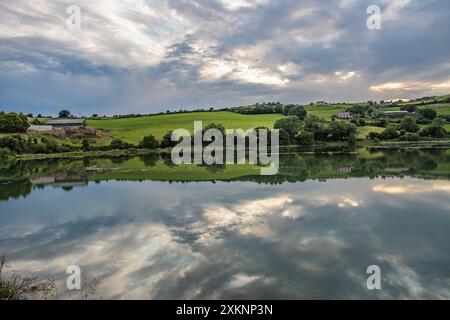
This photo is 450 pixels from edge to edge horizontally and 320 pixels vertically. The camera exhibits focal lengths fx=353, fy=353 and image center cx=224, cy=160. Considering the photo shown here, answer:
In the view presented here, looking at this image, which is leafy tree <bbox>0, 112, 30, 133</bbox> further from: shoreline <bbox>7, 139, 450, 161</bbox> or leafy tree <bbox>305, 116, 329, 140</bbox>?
leafy tree <bbox>305, 116, 329, 140</bbox>

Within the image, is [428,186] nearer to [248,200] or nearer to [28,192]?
[248,200]

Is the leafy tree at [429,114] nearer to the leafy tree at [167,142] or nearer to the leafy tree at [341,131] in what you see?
the leafy tree at [341,131]

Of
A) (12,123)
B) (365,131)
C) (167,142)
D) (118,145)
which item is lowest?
(118,145)

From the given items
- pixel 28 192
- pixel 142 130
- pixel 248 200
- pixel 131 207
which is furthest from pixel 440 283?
pixel 142 130

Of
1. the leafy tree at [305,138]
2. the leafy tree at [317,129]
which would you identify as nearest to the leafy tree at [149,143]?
the leafy tree at [305,138]

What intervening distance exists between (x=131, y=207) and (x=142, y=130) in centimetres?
7495

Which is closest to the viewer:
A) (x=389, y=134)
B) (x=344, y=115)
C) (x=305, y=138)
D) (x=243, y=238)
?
(x=243, y=238)

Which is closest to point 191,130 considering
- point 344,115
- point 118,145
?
point 118,145

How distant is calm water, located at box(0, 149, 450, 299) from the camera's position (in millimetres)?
9711

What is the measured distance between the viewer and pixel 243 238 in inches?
547

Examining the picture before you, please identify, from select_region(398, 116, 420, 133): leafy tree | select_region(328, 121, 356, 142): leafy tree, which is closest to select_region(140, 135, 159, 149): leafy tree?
select_region(328, 121, 356, 142): leafy tree

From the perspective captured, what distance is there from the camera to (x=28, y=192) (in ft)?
91.8

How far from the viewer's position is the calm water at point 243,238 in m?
9.71

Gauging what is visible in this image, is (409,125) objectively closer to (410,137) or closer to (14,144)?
(410,137)
